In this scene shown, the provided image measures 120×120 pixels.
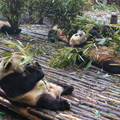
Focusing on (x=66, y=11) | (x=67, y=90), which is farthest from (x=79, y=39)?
(x=67, y=90)

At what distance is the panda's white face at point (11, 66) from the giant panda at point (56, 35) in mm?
3475

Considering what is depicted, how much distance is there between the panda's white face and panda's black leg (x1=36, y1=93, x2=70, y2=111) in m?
0.42

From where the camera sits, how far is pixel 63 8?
5.52 meters

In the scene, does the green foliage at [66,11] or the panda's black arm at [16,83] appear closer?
the panda's black arm at [16,83]

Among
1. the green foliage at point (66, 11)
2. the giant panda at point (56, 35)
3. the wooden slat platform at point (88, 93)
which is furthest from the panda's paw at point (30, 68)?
the giant panda at point (56, 35)

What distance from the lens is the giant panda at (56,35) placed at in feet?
19.8

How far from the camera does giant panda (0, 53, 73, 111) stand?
8.09 feet

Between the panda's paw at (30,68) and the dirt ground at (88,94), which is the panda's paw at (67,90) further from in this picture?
the panda's paw at (30,68)

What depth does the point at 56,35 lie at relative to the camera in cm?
618

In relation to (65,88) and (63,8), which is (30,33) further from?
(65,88)

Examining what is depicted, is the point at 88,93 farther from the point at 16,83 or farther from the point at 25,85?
the point at 16,83

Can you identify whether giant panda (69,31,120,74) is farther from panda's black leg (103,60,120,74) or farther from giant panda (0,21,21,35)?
giant panda (0,21,21,35)

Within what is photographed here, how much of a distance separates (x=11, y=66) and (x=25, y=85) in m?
0.28

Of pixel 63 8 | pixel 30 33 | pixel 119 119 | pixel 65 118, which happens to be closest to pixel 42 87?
pixel 65 118
